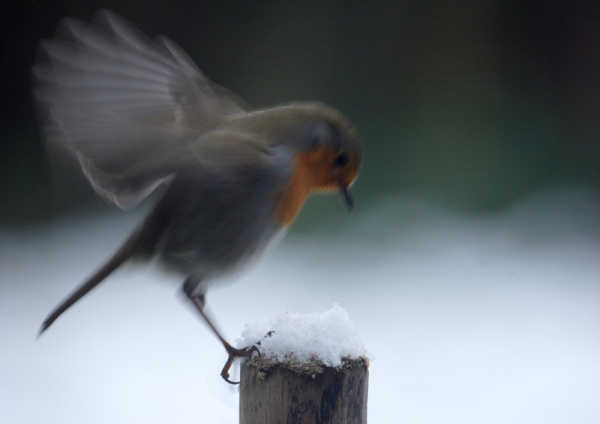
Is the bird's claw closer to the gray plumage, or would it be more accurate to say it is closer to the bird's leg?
the bird's leg

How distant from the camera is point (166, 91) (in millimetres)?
1943

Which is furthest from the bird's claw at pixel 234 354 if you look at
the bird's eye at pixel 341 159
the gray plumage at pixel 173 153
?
the bird's eye at pixel 341 159

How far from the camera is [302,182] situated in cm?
169

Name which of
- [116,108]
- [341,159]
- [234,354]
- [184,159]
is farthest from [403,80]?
Answer: [234,354]

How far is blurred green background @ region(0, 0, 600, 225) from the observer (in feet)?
12.6

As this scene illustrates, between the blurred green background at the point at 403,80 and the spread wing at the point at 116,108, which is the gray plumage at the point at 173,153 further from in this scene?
the blurred green background at the point at 403,80

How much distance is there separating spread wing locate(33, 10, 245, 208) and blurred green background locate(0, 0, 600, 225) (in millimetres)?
1935

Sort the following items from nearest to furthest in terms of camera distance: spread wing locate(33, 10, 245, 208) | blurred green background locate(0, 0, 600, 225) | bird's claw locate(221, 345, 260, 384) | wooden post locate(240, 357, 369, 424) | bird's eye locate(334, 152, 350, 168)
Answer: wooden post locate(240, 357, 369, 424), bird's claw locate(221, 345, 260, 384), spread wing locate(33, 10, 245, 208), bird's eye locate(334, 152, 350, 168), blurred green background locate(0, 0, 600, 225)

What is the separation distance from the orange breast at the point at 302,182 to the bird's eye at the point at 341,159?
0.02 metres

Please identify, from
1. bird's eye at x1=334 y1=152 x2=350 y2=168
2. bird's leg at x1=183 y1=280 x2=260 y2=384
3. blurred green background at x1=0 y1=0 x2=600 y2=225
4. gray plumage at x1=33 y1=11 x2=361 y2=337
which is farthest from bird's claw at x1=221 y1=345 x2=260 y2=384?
blurred green background at x1=0 y1=0 x2=600 y2=225

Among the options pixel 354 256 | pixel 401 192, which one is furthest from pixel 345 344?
pixel 401 192

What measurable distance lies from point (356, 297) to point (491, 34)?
198cm

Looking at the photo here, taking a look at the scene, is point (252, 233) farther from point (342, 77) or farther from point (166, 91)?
point (342, 77)

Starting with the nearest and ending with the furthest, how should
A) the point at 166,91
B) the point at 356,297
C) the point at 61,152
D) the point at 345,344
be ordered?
1. the point at 345,344
2. the point at 61,152
3. the point at 166,91
4. the point at 356,297
